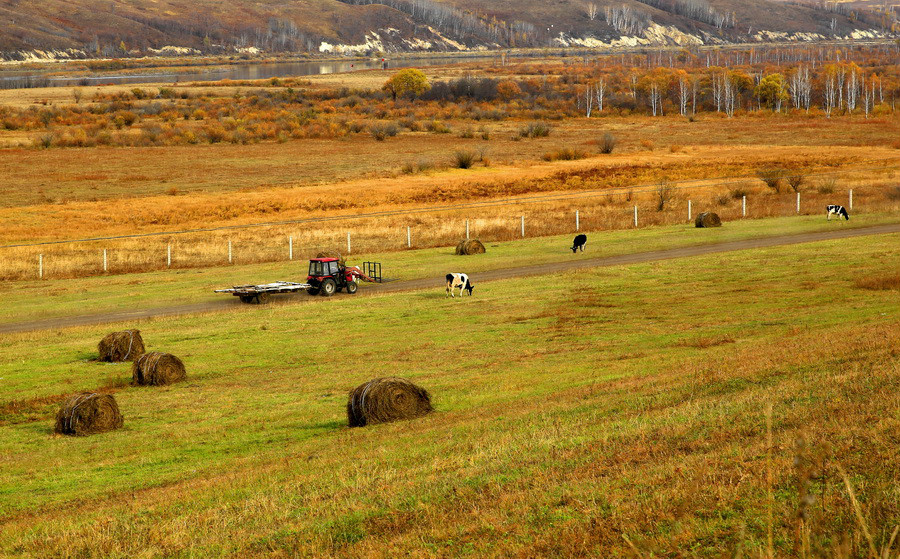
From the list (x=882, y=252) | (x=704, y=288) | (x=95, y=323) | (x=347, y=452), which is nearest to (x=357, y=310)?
(x=95, y=323)

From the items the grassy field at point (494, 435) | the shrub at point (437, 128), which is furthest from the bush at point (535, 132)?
the grassy field at point (494, 435)

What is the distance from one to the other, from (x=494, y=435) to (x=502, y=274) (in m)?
26.3

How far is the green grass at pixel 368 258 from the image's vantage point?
120ft

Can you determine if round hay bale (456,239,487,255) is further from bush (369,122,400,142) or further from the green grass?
bush (369,122,400,142)

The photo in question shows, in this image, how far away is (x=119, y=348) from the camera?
25844 millimetres

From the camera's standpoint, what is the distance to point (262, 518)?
35.2ft

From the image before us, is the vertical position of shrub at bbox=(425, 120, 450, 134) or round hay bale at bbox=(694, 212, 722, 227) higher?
shrub at bbox=(425, 120, 450, 134)

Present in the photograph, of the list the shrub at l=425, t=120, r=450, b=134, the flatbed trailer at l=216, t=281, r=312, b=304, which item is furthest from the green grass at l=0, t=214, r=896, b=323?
the shrub at l=425, t=120, r=450, b=134

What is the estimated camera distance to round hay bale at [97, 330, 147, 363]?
2583 centimetres

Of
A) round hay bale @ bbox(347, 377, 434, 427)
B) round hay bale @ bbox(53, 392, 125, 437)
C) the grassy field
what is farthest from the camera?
round hay bale @ bbox(53, 392, 125, 437)

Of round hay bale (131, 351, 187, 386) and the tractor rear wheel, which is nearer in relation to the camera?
round hay bale (131, 351, 187, 386)

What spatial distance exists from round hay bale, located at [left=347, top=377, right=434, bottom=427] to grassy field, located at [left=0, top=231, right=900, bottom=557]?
413mm

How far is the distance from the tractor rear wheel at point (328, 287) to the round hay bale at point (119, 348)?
11527mm

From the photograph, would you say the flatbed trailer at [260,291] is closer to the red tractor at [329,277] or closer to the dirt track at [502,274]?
the dirt track at [502,274]
